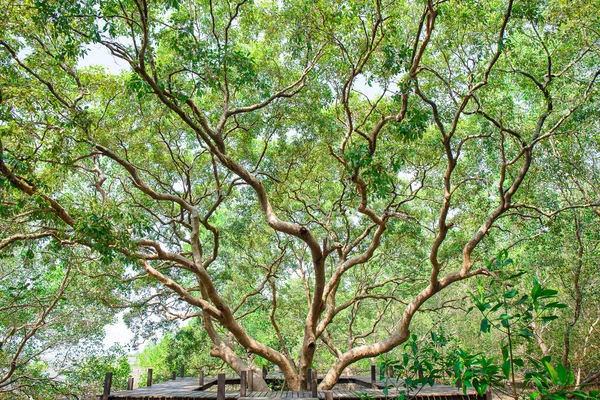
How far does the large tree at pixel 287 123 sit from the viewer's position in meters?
5.34

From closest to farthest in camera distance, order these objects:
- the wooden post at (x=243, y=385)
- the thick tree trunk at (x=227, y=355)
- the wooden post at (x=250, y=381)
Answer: the wooden post at (x=243, y=385) < the wooden post at (x=250, y=381) < the thick tree trunk at (x=227, y=355)

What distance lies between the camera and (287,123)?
27.2 ft

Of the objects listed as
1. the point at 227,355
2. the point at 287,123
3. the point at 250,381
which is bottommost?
the point at 250,381

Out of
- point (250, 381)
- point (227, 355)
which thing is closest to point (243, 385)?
point (250, 381)

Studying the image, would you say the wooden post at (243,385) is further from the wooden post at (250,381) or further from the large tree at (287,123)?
the wooden post at (250,381)

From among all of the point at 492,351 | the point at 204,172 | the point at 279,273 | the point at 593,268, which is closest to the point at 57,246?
the point at 204,172

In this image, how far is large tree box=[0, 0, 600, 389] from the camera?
5336 millimetres

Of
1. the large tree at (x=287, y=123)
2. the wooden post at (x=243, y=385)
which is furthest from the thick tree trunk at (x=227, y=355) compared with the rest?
the wooden post at (x=243, y=385)

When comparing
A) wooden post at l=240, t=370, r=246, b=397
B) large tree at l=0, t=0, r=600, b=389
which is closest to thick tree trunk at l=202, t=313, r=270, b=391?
large tree at l=0, t=0, r=600, b=389

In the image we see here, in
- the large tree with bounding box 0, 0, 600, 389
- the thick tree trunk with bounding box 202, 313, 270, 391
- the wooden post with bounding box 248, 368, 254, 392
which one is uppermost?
the large tree with bounding box 0, 0, 600, 389

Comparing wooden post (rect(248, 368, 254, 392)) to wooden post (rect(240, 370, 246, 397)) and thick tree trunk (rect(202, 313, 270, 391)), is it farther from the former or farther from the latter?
wooden post (rect(240, 370, 246, 397))

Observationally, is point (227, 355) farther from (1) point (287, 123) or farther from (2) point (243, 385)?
(1) point (287, 123)

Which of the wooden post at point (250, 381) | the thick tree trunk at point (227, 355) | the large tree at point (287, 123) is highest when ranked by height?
the large tree at point (287, 123)

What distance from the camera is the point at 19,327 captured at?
8.27 meters
